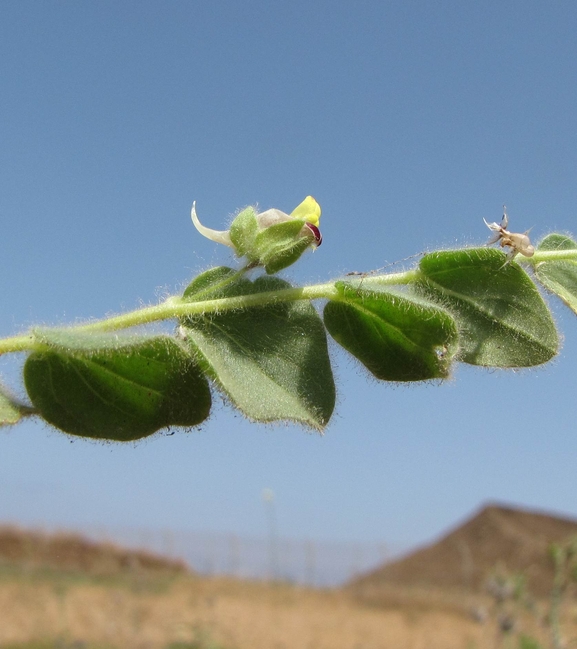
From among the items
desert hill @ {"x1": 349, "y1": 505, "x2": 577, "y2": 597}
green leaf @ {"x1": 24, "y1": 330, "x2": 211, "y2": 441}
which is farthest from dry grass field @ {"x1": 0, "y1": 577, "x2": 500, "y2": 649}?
green leaf @ {"x1": 24, "y1": 330, "x2": 211, "y2": 441}

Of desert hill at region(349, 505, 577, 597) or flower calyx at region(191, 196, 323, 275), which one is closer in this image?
flower calyx at region(191, 196, 323, 275)

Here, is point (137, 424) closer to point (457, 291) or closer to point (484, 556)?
point (457, 291)

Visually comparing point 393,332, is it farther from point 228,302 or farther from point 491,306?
point 228,302

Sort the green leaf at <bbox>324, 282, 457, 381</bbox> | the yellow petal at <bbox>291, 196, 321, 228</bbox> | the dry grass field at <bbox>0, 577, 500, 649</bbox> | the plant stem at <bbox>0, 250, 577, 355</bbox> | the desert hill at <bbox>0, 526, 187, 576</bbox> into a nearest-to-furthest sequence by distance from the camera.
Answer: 1. the plant stem at <bbox>0, 250, 577, 355</bbox>
2. the green leaf at <bbox>324, 282, 457, 381</bbox>
3. the yellow petal at <bbox>291, 196, 321, 228</bbox>
4. the dry grass field at <bbox>0, 577, 500, 649</bbox>
5. the desert hill at <bbox>0, 526, 187, 576</bbox>

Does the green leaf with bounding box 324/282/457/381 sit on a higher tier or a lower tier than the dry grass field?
higher

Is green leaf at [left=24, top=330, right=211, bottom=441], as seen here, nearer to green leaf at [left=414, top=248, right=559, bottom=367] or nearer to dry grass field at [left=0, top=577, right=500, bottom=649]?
green leaf at [left=414, top=248, right=559, bottom=367]

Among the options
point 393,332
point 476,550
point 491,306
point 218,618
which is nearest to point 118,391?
point 393,332
